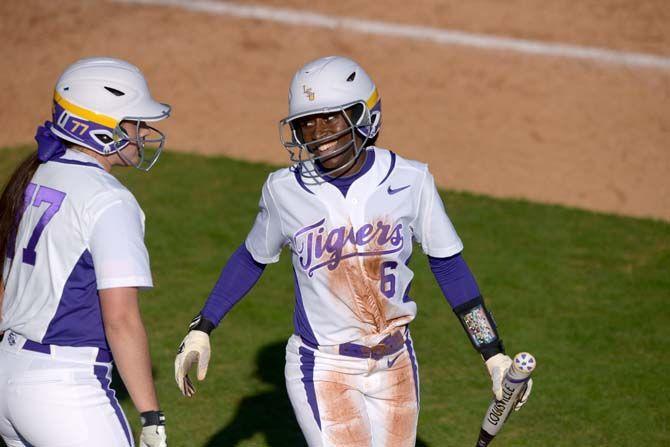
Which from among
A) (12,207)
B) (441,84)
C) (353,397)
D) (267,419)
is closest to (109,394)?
(12,207)

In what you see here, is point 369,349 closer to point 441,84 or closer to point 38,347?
point 38,347

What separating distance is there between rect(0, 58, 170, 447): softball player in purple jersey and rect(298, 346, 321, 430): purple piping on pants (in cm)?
79

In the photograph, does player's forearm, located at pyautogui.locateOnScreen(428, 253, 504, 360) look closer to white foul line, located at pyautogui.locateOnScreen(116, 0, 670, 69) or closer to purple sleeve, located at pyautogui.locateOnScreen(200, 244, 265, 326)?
purple sleeve, located at pyautogui.locateOnScreen(200, 244, 265, 326)

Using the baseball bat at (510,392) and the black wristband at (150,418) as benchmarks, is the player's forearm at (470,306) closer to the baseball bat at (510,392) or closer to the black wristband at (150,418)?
the baseball bat at (510,392)

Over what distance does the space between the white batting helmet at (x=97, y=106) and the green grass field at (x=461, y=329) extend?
2792mm

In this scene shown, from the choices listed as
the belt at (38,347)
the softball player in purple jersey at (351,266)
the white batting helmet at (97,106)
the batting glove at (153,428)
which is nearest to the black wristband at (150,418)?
the batting glove at (153,428)

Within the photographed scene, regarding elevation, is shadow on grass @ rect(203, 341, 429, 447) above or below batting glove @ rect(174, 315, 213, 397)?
below

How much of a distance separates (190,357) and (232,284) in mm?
436

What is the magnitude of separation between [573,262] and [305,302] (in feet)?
15.8

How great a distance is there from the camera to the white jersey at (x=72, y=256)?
14.6ft

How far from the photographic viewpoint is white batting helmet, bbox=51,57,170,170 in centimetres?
473

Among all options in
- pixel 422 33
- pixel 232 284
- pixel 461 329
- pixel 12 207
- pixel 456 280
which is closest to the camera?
pixel 12 207

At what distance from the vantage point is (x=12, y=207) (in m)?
4.66

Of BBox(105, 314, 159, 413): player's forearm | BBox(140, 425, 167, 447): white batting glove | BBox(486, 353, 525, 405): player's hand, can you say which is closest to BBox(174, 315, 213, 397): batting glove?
BBox(140, 425, 167, 447): white batting glove
